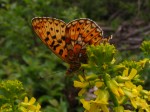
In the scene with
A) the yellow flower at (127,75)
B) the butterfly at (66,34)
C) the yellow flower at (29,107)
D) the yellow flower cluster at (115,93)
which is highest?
the butterfly at (66,34)

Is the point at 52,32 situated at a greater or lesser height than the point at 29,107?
greater

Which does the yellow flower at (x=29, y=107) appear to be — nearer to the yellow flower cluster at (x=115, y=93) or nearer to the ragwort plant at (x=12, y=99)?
the ragwort plant at (x=12, y=99)

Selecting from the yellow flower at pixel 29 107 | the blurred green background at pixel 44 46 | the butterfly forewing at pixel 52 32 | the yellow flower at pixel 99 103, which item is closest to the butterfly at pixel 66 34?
the butterfly forewing at pixel 52 32

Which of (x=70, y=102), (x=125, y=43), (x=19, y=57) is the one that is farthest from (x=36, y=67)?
(x=125, y=43)

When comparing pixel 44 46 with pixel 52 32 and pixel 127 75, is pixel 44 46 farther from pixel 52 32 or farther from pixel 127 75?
pixel 127 75

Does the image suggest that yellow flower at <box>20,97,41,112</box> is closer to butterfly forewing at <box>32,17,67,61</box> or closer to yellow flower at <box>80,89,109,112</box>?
yellow flower at <box>80,89,109,112</box>

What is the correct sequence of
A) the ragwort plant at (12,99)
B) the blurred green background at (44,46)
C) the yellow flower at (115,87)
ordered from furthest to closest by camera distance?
1. the blurred green background at (44,46)
2. the ragwort plant at (12,99)
3. the yellow flower at (115,87)

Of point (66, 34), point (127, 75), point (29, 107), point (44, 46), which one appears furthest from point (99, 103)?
point (44, 46)
